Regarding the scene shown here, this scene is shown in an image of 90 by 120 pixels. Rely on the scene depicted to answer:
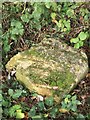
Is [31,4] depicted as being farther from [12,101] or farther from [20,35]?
[12,101]

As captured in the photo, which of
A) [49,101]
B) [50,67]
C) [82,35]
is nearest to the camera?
[49,101]

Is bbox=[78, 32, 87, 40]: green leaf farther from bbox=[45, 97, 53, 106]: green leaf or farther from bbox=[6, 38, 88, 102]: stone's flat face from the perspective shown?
bbox=[45, 97, 53, 106]: green leaf

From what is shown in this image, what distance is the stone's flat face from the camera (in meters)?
3.67

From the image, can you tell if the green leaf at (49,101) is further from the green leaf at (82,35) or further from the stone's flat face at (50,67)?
the green leaf at (82,35)

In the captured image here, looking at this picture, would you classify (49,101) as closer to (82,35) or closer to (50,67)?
(50,67)

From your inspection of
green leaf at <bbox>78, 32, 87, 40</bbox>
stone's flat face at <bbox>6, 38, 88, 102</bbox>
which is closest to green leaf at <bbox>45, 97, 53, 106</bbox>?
stone's flat face at <bbox>6, 38, 88, 102</bbox>

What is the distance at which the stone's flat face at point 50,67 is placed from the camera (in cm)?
367

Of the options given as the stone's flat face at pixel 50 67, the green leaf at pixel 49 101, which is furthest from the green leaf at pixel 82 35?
the green leaf at pixel 49 101

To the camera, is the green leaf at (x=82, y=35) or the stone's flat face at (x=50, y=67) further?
the green leaf at (x=82, y=35)

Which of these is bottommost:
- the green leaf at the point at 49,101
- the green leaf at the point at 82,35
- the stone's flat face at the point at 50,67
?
the green leaf at the point at 49,101

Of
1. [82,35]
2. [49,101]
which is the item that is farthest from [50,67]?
[82,35]

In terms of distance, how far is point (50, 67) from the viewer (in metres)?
3.85

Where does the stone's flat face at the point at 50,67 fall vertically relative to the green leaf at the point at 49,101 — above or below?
above

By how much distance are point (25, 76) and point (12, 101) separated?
0.29 metres
